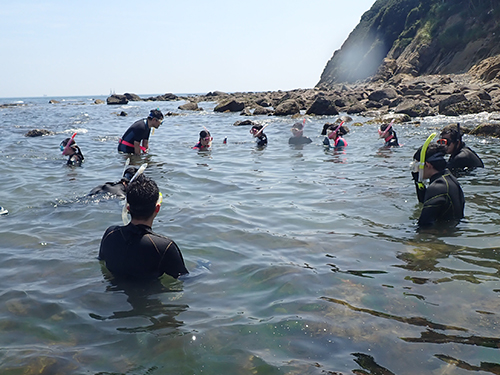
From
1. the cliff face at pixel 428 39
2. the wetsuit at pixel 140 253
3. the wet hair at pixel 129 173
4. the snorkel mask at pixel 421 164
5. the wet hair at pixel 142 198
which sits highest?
the cliff face at pixel 428 39

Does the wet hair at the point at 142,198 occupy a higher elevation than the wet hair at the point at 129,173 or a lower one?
higher

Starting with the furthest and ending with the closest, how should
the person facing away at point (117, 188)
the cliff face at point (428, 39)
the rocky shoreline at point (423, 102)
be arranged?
1. the cliff face at point (428, 39)
2. the rocky shoreline at point (423, 102)
3. the person facing away at point (117, 188)

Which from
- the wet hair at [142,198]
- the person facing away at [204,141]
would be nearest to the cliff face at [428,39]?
the person facing away at [204,141]

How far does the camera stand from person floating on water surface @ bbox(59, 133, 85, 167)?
9891mm

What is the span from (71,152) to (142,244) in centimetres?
738

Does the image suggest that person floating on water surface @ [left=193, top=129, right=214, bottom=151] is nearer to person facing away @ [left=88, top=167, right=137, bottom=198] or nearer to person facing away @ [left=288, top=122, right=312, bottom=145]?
person facing away @ [left=288, top=122, right=312, bottom=145]

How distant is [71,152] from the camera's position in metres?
10.1

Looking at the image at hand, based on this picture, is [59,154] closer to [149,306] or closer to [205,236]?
[205,236]

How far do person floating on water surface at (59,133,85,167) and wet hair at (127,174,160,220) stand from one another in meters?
6.87

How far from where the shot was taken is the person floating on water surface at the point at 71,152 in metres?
9.89

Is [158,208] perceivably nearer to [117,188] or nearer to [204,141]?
[117,188]

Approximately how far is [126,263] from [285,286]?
1.54 m

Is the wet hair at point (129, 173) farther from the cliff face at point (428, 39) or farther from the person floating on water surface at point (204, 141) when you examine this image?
the cliff face at point (428, 39)

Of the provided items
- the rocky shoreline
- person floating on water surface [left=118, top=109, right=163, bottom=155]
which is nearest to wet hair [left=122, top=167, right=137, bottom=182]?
person floating on water surface [left=118, top=109, right=163, bottom=155]
